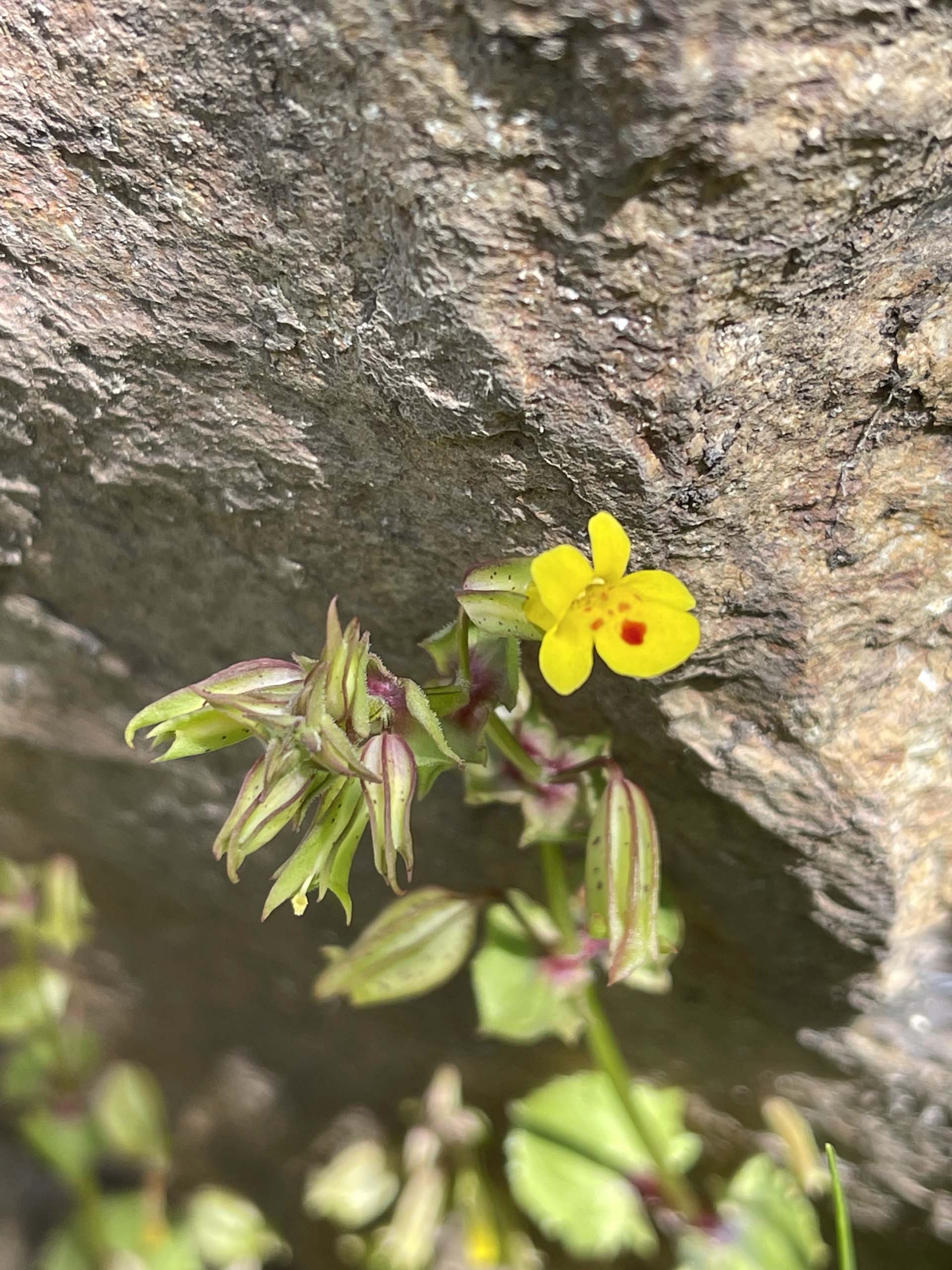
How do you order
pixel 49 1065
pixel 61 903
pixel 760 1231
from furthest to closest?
pixel 49 1065, pixel 61 903, pixel 760 1231

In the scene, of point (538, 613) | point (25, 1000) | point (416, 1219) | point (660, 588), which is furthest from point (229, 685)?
point (416, 1219)

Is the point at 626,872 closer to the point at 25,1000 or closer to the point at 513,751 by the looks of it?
the point at 513,751

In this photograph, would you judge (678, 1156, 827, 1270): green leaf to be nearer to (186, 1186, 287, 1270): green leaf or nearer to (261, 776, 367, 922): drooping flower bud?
(261, 776, 367, 922): drooping flower bud

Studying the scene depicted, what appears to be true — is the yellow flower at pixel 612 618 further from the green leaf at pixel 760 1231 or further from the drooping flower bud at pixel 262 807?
the green leaf at pixel 760 1231

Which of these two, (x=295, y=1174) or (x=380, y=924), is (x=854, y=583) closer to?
(x=380, y=924)

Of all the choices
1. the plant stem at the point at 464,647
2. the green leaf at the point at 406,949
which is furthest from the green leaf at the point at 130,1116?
the plant stem at the point at 464,647

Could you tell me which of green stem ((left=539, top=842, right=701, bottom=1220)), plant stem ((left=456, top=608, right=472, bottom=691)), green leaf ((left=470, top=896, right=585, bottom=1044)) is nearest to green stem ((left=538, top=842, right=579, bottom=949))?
green stem ((left=539, top=842, right=701, bottom=1220))
